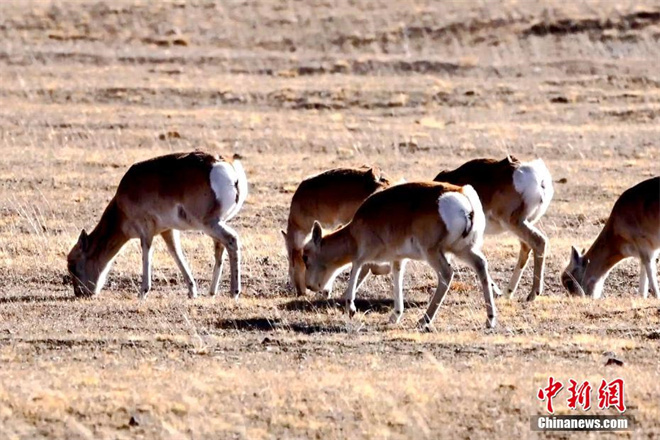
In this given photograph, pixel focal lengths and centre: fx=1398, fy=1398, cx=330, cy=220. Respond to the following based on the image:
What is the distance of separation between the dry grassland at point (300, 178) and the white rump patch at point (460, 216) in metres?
0.95

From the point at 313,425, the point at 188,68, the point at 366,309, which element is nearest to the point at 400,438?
the point at 313,425

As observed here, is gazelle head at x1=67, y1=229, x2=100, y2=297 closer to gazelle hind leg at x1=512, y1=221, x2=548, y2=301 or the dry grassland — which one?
the dry grassland

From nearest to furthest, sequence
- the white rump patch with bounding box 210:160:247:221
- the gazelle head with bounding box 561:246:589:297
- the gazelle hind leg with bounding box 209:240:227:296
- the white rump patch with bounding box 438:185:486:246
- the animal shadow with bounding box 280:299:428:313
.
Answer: the white rump patch with bounding box 438:185:486:246 < the animal shadow with bounding box 280:299:428:313 < the white rump patch with bounding box 210:160:247:221 < the gazelle hind leg with bounding box 209:240:227:296 < the gazelle head with bounding box 561:246:589:297

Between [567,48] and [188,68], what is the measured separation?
12.5m

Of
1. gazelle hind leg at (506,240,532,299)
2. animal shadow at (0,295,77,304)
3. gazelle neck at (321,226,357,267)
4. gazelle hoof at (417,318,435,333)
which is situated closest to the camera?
gazelle hoof at (417,318,435,333)

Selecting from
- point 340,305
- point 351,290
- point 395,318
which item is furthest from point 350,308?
point 340,305

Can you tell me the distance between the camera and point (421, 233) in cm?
1344

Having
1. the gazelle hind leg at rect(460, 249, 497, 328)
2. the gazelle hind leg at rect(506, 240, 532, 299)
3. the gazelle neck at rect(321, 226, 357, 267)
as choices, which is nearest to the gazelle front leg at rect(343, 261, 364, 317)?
the gazelle neck at rect(321, 226, 357, 267)

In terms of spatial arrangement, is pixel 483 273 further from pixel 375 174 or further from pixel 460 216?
pixel 375 174

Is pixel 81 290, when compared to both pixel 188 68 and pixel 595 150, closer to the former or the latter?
pixel 595 150

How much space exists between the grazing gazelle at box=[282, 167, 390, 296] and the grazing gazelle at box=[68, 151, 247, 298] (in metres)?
0.94

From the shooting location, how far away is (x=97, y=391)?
425 inches

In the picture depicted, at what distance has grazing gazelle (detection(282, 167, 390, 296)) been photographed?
1625 cm

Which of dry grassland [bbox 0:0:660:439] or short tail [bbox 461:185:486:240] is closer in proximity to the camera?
dry grassland [bbox 0:0:660:439]
